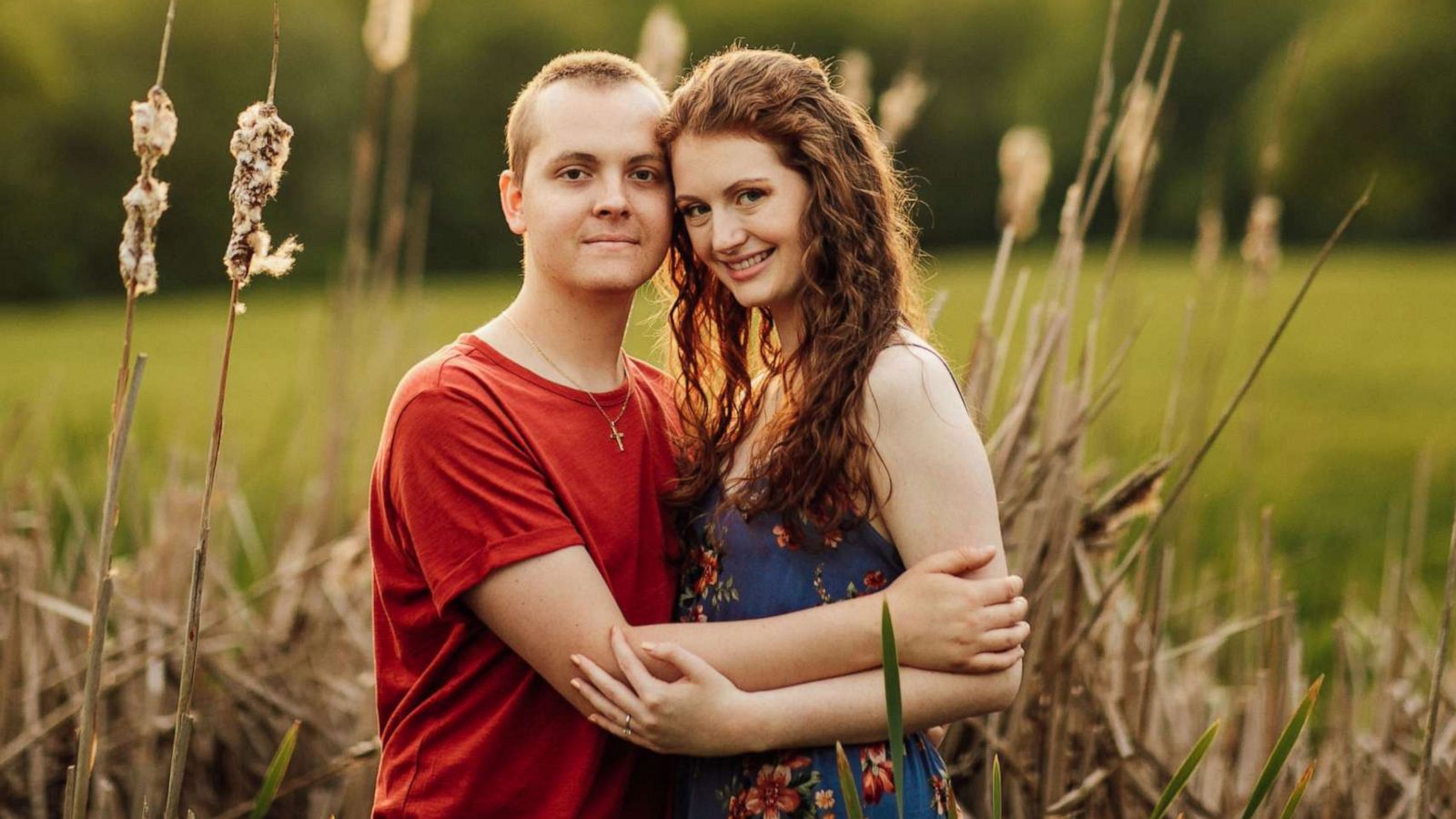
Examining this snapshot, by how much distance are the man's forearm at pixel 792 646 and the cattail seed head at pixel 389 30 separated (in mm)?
1549

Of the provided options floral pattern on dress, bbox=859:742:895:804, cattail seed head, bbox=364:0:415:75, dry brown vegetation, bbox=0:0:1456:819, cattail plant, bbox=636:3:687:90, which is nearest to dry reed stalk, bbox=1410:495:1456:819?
dry brown vegetation, bbox=0:0:1456:819

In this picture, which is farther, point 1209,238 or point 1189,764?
point 1209,238

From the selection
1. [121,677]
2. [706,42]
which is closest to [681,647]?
[121,677]

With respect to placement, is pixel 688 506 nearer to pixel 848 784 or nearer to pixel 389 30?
pixel 848 784

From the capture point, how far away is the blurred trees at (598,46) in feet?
55.0

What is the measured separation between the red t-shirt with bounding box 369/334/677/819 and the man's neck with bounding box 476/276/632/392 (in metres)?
0.05

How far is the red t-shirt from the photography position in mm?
1674

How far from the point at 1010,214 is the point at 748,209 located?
101 cm

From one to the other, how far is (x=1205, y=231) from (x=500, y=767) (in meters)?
1.98

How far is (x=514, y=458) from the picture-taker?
1706 millimetres

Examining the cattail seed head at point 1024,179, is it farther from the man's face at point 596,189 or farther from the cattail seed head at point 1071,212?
the man's face at point 596,189

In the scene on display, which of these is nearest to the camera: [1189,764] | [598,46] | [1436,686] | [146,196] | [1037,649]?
[146,196]

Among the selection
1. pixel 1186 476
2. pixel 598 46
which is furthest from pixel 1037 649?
pixel 598 46

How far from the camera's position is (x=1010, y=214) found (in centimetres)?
266
